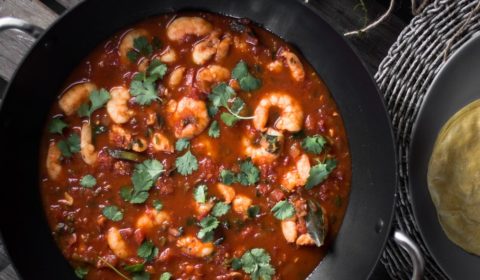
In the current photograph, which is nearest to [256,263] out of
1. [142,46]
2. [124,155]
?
[124,155]

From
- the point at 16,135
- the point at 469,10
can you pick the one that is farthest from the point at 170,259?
the point at 469,10

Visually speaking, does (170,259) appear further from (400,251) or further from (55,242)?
(400,251)

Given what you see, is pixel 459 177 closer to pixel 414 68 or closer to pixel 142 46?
pixel 414 68

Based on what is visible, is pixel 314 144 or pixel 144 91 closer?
pixel 144 91

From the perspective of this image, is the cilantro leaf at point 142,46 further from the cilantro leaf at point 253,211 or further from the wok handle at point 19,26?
the cilantro leaf at point 253,211

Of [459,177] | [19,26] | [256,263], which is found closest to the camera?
[19,26]

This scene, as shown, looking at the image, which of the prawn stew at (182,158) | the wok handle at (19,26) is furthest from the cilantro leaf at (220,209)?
the wok handle at (19,26)

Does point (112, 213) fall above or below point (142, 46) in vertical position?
below
